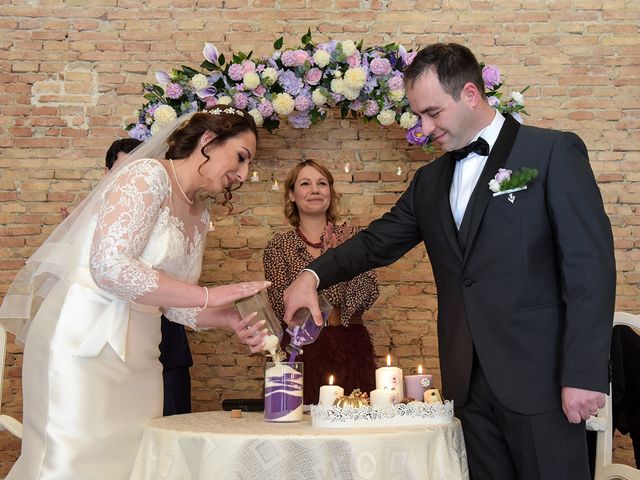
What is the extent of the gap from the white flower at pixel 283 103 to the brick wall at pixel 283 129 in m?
0.91

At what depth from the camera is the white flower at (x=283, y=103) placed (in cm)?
462

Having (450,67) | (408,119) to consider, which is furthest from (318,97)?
(450,67)

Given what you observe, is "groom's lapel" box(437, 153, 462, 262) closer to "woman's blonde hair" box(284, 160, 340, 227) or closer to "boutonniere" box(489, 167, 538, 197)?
"boutonniere" box(489, 167, 538, 197)

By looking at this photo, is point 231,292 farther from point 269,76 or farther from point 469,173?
point 269,76

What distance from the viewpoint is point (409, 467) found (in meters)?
2.35

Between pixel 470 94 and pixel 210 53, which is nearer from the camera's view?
pixel 470 94

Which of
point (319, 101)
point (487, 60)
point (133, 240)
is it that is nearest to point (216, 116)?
point (133, 240)

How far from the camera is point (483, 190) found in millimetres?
2551

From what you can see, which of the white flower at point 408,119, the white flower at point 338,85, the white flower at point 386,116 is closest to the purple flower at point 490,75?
the white flower at point 408,119

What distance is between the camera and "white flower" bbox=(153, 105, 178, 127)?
178 inches

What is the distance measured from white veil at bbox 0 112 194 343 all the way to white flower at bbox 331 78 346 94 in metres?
1.68

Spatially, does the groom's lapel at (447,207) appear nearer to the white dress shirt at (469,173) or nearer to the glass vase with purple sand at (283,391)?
the white dress shirt at (469,173)

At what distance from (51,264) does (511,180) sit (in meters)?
1.58

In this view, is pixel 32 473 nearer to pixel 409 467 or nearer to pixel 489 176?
pixel 409 467
